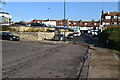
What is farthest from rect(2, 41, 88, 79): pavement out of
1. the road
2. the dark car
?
the dark car

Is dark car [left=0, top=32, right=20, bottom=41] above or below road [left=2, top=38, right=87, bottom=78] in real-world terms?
above

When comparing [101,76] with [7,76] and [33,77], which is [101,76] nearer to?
[33,77]

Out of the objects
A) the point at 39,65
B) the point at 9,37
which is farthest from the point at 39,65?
the point at 9,37

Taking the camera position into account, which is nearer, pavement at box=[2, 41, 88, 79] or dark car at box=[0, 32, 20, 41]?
pavement at box=[2, 41, 88, 79]

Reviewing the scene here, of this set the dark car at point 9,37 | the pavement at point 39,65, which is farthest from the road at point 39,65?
the dark car at point 9,37

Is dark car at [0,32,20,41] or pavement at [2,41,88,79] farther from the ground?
dark car at [0,32,20,41]

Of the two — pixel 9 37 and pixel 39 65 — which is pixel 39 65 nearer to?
pixel 39 65

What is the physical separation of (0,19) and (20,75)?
74.3 meters

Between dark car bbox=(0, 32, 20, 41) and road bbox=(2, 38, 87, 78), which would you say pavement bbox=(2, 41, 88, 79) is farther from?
dark car bbox=(0, 32, 20, 41)

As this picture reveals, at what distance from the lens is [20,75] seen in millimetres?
8148

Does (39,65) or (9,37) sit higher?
(9,37)

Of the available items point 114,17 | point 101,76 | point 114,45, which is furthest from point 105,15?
point 101,76

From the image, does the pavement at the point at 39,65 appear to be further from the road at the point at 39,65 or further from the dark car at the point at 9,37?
the dark car at the point at 9,37

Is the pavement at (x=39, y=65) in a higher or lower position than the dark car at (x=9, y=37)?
lower
